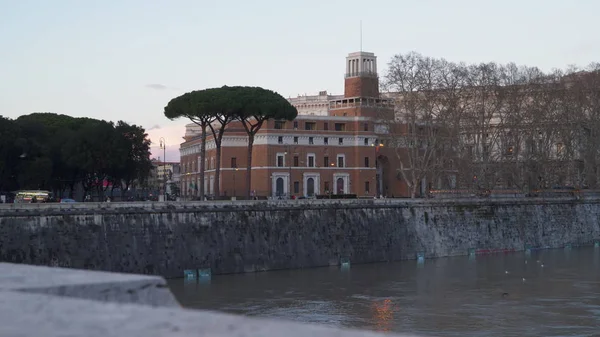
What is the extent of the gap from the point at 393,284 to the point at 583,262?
679 inches

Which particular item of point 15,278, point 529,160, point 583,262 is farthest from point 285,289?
point 529,160

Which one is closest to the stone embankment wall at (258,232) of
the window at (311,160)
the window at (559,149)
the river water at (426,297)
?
the river water at (426,297)

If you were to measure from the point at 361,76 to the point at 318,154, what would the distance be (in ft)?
43.0

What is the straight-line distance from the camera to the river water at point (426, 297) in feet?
98.7

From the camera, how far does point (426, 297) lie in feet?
121

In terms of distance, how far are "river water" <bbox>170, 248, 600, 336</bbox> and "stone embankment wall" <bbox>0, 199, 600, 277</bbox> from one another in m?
1.76

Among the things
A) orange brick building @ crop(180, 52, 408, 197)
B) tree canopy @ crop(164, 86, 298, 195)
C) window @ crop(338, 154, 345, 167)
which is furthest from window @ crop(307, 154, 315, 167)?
tree canopy @ crop(164, 86, 298, 195)

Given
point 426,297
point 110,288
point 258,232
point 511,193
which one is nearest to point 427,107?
point 511,193

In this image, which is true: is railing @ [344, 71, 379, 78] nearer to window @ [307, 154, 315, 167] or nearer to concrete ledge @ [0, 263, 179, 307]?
window @ [307, 154, 315, 167]

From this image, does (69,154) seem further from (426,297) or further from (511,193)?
(426,297)

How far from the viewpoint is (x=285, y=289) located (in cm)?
3922

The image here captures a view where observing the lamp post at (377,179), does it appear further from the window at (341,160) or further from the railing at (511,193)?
the railing at (511,193)

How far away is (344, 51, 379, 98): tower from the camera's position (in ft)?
319

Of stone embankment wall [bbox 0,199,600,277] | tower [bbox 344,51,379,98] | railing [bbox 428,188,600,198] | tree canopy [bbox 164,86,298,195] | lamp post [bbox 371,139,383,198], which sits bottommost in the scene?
stone embankment wall [bbox 0,199,600,277]
